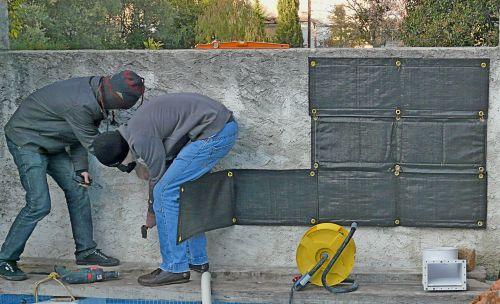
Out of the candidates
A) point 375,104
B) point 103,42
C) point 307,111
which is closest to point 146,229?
point 307,111

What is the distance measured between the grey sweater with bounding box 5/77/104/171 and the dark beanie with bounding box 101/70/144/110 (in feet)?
0.31

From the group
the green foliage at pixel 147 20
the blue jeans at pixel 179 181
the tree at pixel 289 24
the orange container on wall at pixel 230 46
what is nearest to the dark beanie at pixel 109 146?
the blue jeans at pixel 179 181

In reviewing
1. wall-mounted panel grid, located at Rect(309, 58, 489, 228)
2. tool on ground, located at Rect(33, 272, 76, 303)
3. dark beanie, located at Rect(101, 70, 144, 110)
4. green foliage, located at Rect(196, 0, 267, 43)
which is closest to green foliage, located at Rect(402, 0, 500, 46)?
wall-mounted panel grid, located at Rect(309, 58, 489, 228)

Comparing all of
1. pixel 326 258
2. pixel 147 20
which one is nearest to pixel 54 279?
pixel 326 258

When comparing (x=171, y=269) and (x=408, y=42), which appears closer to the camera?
(x=171, y=269)

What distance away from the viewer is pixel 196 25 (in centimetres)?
2734

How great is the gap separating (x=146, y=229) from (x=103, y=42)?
629 inches

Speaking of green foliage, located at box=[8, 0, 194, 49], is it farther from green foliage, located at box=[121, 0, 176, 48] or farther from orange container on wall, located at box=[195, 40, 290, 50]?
orange container on wall, located at box=[195, 40, 290, 50]

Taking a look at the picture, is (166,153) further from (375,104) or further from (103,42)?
(103,42)

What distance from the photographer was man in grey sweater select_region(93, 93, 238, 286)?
596cm

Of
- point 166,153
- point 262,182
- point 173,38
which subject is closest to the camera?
point 166,153

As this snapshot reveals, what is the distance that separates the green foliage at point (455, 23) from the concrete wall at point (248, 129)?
5.87 m

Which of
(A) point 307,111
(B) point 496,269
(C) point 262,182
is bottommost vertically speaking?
(B) point 496,269

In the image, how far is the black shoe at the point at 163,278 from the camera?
20.2ft
